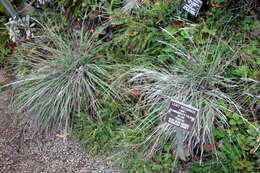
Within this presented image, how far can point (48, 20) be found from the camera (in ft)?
11.9

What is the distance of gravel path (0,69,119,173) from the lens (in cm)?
282

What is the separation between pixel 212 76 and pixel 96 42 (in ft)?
4.42

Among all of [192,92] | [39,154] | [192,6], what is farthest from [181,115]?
[39,154]

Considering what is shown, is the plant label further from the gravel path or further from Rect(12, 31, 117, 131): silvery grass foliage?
the gravel path

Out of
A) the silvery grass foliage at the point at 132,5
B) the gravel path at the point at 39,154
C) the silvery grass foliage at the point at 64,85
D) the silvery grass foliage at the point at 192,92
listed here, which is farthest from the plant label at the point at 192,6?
the gravel path at the point at 39,154

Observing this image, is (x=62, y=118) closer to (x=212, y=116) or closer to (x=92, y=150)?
(x=92, y=150)

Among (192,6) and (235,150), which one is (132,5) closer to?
(192,6)

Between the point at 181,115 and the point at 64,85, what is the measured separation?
1452 mm

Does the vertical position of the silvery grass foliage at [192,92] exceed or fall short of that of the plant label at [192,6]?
it falls short

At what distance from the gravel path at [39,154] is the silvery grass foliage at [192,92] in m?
0.57

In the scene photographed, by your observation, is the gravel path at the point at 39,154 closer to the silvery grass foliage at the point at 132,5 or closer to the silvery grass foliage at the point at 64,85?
the silvery grass foliage at the point at 64,85

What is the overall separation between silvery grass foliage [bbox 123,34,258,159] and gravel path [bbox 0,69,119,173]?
57cm

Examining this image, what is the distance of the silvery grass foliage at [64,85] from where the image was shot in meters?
3.01

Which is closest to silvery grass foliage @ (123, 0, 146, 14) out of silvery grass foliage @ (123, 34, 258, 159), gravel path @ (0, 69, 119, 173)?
silvery grass foliage @ (123, 34, 258, 159)
